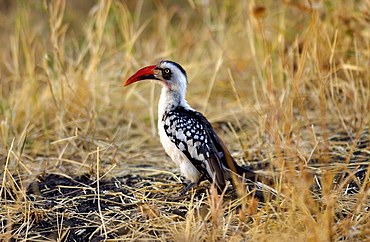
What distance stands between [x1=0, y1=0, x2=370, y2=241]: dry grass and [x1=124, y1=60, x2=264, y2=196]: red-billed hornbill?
0.19 meters

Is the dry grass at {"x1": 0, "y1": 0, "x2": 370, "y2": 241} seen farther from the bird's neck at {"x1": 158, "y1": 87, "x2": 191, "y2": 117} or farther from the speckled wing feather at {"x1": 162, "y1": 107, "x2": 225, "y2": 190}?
the bird's neck at {"x1": 158, "y1": 87, "x2": 191, "y2": 117}

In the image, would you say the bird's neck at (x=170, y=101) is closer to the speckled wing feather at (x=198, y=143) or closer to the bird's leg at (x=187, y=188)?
the speckled wing feather at (x=198, y=143)

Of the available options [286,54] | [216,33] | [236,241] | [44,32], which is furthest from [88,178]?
[44,32]

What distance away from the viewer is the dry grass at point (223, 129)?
2.64 metres

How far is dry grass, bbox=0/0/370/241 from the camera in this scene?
2639 mm

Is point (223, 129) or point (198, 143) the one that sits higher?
point (198, 143)

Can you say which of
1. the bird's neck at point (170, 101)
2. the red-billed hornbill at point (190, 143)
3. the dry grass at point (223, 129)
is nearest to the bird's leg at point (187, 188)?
the red-billed hornbill at point (190, 143)

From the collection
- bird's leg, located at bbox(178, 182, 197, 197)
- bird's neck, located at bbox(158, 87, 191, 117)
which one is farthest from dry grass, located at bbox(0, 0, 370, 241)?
bird's neck, located at bbox(158, 87, 191, 117)

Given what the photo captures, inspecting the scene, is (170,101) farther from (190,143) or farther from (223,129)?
(223,129)

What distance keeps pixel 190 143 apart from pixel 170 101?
41 cm

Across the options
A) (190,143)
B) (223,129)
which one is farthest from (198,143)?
(223,129)

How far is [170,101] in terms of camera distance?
3.40 m

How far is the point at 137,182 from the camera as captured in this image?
352 centimetres

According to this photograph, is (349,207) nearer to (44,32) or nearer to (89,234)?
(89,234)
